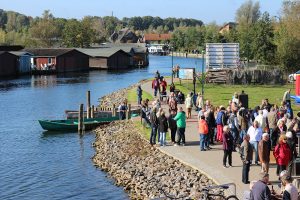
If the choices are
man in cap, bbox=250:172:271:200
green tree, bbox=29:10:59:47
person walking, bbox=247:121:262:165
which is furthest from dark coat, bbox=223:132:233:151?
green tree, bbox=29:10:59:47

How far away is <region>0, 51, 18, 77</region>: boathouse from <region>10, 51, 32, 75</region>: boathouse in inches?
38.3

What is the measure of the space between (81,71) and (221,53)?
49.5 m

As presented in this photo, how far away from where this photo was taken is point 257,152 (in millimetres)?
21938

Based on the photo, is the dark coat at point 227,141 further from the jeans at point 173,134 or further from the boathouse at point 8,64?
the boathouse at point 8,64

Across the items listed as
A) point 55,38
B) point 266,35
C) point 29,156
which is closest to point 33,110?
point 29,156

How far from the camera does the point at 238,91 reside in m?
51.1

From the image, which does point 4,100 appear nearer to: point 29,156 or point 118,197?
point 29,156

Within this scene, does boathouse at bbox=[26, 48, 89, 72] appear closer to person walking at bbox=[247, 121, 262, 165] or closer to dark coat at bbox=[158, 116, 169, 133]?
dark coat at bbox=[158, 116, 169, 133]

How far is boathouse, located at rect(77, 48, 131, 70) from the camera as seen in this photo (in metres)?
114

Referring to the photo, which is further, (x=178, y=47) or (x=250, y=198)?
(x=178, y=47)

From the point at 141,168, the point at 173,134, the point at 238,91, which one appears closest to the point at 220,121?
the point at 173,134

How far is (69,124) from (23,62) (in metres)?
64.0

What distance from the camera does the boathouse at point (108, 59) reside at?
373 ft

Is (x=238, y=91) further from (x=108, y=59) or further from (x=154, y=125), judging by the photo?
(x=108, y=59)
